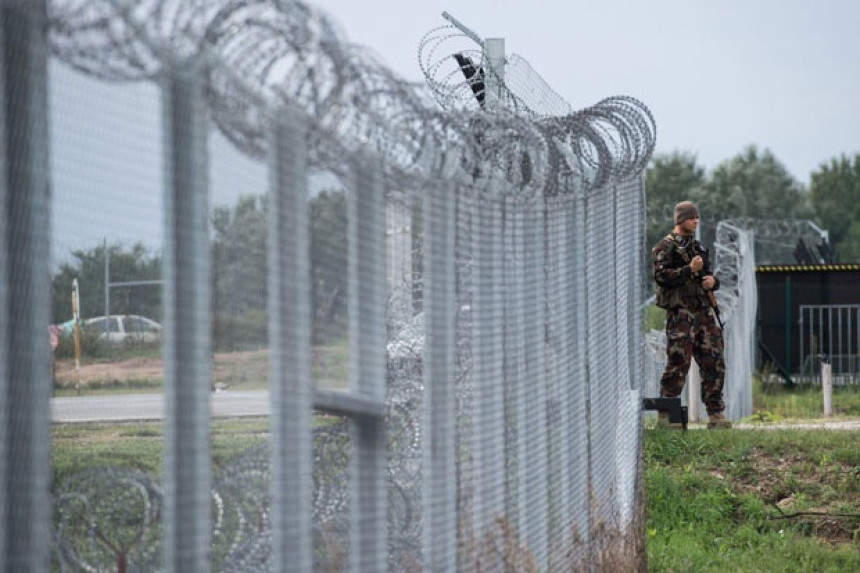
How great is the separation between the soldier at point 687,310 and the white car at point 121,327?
8925 mm

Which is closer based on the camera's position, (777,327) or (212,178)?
(212,178)

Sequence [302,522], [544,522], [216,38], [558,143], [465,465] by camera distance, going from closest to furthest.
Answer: [302,522] → [216,38] → [465,465] → [544,522] → [558,143]

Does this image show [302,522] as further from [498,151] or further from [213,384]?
[498,151]

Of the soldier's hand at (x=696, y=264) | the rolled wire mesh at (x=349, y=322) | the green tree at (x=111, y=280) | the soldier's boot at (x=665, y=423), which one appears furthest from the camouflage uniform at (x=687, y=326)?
the green tree at (x=111, y=280)

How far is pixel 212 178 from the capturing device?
3.35 m

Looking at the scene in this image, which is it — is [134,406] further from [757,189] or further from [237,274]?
[757,189]

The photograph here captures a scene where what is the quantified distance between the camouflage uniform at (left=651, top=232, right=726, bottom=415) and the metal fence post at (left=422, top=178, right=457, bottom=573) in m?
8.30

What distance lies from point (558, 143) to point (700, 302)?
6773 mm

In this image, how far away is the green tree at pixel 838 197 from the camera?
11406 cm

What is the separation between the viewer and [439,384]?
456cm

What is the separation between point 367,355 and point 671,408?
8268mm

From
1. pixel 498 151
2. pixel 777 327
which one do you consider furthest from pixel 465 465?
pixel 777 327

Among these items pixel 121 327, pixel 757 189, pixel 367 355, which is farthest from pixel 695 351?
pixel 757 189

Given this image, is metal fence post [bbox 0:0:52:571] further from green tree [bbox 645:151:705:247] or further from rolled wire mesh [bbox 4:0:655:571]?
green tree [bbox 645:151:705:247]
